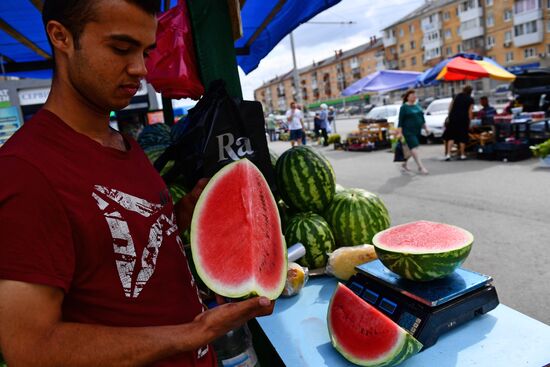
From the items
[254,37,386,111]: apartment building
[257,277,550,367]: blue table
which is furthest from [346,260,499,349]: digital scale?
[254,37,386,111]: apartment building

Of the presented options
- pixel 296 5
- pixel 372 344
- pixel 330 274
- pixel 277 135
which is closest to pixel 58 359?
pixel 372 344

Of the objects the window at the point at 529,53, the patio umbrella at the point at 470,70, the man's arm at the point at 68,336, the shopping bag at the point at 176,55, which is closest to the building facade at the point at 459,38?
the window at the point at 529,53

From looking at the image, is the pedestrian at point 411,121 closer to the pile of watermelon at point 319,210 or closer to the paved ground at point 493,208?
the paved ground at point 493,208

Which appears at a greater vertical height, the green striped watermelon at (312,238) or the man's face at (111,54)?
the man's face at (111,54)

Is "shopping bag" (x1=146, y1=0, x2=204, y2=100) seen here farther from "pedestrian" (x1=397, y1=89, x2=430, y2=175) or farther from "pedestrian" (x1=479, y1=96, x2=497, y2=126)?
"pedestrian" (x1=479, y1=96, x2=497, y2=126)

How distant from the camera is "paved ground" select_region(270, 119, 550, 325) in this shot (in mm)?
3973

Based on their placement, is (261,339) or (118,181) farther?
(261,339)

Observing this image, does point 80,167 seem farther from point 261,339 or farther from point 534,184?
point 534,184

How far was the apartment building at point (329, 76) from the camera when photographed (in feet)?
262

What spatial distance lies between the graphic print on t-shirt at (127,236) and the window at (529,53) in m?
59.6

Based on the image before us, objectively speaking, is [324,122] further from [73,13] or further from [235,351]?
[73,13]

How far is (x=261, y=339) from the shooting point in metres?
2.34

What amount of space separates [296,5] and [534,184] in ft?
20.7

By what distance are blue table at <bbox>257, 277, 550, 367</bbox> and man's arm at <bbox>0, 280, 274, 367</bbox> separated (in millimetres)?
835
